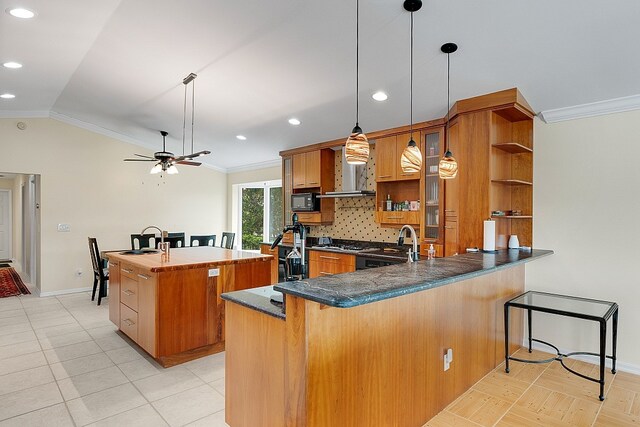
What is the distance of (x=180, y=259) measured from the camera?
3.58 m

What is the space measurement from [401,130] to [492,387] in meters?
2.94

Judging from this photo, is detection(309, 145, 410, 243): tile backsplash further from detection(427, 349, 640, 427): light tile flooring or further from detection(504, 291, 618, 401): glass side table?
detection(427, 349, 640, 427): light tile flooring

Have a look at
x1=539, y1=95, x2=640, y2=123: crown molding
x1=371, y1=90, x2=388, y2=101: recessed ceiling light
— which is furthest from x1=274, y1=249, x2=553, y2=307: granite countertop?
x1=371, y1=90, x2=388, y2=101: recessed ceiling light

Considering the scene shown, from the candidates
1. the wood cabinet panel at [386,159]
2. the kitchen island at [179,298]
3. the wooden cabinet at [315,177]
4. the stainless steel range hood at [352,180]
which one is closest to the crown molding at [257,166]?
the wooden cabinet at [315,177]

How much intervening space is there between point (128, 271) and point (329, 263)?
2.52 metres

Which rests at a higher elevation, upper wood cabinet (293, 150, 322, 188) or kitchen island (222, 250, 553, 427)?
upper wood cabinet (293, 150, 322, 188)

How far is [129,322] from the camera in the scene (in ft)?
12.0

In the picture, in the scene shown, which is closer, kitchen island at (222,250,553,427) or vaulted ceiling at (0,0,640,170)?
kitchen island at (222,250,553,427)

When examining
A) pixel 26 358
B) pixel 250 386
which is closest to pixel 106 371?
pixel 26 358

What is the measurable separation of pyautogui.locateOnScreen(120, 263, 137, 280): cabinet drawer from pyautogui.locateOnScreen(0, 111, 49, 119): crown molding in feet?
11.8

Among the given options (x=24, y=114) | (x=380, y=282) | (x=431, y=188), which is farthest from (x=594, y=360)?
(x=24, y=114)

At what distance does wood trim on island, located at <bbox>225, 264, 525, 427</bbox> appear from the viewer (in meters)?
1.63

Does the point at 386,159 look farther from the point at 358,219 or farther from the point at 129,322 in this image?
the point at 129,322

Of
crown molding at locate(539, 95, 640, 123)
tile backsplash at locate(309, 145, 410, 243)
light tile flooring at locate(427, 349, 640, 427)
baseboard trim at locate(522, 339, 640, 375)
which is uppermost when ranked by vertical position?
crown molding at locate(539, 95, 640, 123)
